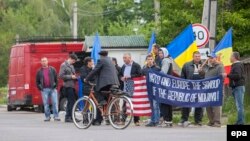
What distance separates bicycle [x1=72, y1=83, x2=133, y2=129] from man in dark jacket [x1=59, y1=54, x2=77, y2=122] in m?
2.90

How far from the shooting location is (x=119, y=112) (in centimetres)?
1831

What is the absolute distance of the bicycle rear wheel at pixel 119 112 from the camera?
18.3 m

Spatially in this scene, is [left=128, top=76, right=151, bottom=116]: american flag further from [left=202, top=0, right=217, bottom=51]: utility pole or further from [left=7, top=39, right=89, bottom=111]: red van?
[left=7, top=39, right=89, bottom=111]: red van

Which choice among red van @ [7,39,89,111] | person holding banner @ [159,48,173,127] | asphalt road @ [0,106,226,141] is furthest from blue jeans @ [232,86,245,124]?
red van @ [7,39,89,111]

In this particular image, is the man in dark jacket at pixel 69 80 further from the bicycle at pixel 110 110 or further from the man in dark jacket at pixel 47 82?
the bicycle at pixel 110 110

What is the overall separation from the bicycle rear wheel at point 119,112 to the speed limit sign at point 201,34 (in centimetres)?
379

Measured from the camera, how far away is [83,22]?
76.2m

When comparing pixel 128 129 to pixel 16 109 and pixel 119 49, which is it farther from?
pixel 119 49

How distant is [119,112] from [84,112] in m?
0.97

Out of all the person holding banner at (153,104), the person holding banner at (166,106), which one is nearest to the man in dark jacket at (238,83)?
the person holding banner at (166,106)

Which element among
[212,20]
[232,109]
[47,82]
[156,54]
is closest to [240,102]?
[156,54]

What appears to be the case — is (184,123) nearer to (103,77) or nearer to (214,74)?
(214,74)

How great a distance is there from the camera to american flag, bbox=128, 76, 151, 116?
2050 centimetres

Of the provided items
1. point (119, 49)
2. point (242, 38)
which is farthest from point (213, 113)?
point (119, 49)
